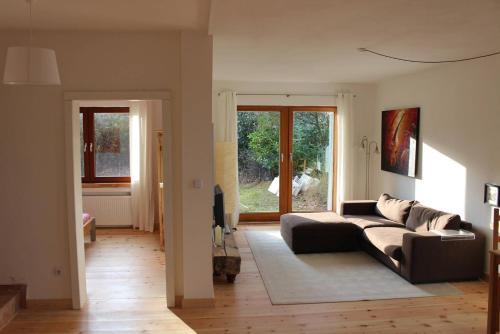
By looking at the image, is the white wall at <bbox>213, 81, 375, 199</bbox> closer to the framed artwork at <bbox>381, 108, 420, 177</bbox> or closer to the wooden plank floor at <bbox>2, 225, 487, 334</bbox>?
the framed artwork at <bbox>381, 108, 420, 177</bbox>

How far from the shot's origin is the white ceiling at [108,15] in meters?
2.90

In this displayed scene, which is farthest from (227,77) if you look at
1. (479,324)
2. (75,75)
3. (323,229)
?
(479,324)

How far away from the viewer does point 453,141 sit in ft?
16.6

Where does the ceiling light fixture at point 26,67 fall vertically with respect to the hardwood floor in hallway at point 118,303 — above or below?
above

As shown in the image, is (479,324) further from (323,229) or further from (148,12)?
(148,12)

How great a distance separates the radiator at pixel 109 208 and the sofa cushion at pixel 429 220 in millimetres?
4304

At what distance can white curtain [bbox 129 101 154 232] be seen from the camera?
6883 mm

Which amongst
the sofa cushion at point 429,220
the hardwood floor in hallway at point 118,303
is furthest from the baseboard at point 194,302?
the sofa cushion at point 429,220

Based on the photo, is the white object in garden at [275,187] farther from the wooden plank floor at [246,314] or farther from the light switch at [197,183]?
the light switch at [197,183]

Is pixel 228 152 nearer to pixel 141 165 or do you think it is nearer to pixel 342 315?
pixel 141 165

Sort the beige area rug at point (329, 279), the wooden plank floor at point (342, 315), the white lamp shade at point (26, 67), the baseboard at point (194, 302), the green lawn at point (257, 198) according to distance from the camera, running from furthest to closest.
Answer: the green lawn at point (257, 198) < the beige area rug at point (329, 279) < the baseboard at point (194, 302) < the wooden plank floor at point (342, 315) < the white lamp shade at point (26, 67)

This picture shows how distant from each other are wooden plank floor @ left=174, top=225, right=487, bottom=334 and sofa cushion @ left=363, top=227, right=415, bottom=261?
0.62 metres

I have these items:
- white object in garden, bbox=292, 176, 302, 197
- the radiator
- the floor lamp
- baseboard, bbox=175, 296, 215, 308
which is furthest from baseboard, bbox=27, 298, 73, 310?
the floor lamp

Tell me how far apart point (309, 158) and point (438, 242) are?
317 centimetres
